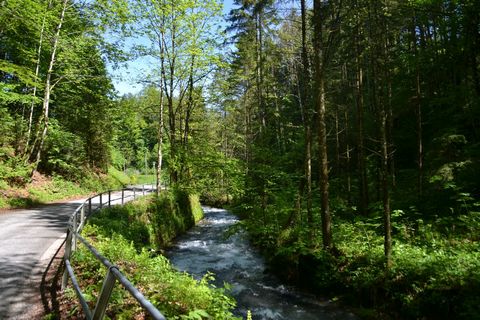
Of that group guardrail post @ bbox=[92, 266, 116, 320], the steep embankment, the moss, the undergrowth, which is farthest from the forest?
guardrail post @ bbox=[92, 266, 116, 320]

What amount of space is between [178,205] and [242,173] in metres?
7.34

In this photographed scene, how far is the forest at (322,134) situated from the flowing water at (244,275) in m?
0.74

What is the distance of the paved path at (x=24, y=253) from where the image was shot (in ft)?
19.9

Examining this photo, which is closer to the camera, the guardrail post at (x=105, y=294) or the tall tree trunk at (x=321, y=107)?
the guardrail post at (x=105, y=294)

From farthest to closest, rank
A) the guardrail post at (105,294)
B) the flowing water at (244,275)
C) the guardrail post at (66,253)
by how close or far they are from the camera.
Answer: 1. the flowing water at (244,275)
2. the guardrail post at (66,253)
3. the guardrail post at (105,294)

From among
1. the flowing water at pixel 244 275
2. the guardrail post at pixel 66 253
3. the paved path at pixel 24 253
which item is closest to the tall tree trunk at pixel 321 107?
the flowing water at pixel 244 275

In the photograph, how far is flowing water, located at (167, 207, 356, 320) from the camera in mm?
9609

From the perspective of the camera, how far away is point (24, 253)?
350 inches

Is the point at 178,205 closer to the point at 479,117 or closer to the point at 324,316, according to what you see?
the point at 324,316

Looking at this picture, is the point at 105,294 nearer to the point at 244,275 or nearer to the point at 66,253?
the point at 66,253

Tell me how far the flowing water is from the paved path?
5.02m

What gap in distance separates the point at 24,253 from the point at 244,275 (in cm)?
738

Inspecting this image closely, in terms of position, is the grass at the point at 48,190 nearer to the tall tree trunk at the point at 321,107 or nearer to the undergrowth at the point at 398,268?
the undergrowth at the point at 398,268

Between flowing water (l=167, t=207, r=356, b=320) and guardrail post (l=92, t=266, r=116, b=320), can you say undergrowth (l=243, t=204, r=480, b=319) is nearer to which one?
flowing water (l=167, t=207, r=356, b=320)
